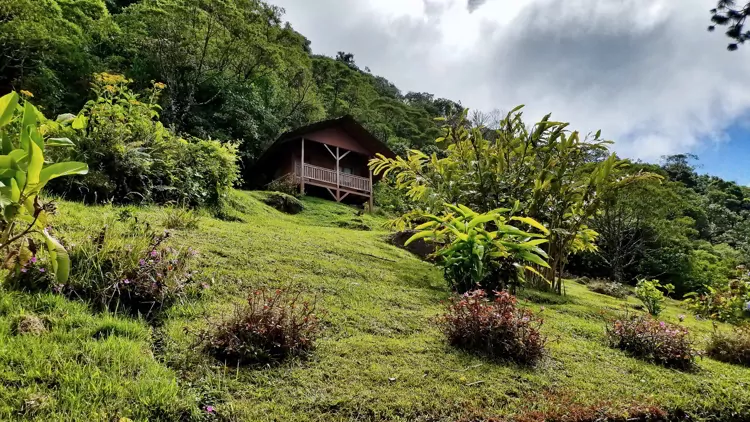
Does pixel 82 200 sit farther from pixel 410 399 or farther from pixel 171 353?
pixel 410 399

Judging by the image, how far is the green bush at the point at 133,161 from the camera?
6.14 metres

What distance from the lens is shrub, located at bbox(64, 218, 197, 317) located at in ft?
9.89

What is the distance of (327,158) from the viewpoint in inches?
915

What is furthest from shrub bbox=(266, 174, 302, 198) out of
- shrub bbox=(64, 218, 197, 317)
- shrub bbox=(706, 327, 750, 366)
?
shrub bbox=(706, 327, 750, 366)

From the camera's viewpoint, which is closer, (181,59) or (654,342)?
(654,342)

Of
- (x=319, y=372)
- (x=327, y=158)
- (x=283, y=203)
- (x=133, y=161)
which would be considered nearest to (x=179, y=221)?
(x=133, y=161)

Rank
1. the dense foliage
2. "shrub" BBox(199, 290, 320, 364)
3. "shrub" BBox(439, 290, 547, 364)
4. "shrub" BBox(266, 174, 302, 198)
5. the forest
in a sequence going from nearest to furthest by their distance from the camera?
the forest
"shrub" BBox(199, 290, 320, 364)
"shrub" BBox(439, 290, 547, 364)
the dense foliage
"shrub" BBox(266, 174, 302, 198)

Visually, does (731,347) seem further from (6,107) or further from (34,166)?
(6,107)

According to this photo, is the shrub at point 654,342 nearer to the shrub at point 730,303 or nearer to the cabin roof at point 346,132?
the shrub at point 730,303

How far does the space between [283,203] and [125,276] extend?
11.2m

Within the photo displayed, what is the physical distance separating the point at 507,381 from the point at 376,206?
19578 millimetres

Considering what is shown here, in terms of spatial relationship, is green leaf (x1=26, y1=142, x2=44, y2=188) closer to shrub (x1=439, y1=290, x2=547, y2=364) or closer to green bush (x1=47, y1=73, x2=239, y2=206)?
shrub (x1=439, y1=290, x2=547, y2=364)

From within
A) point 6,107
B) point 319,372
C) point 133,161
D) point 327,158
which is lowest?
point 319,372

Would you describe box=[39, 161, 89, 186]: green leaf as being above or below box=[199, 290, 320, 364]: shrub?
above
